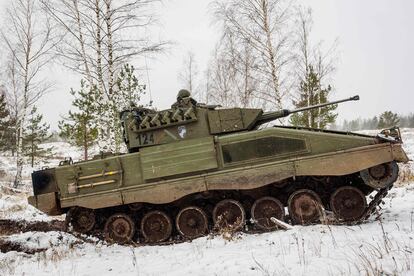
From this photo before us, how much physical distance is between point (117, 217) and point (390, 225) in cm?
560

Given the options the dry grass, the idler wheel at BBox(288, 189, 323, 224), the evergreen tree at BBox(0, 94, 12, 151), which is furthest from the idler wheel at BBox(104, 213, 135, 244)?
the evergreen tree at BBox(0, 94, 12, 151)

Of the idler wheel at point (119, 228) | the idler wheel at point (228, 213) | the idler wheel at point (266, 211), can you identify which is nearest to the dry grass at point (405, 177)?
the idler wheel at point (266, 211)

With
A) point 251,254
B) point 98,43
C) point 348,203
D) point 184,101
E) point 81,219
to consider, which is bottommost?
point 251,254

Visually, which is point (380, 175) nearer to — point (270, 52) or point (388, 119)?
point (270, 52)

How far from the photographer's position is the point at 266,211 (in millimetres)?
8023

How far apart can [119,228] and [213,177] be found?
253 centimetres

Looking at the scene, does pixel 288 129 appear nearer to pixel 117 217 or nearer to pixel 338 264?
pixel 338 264

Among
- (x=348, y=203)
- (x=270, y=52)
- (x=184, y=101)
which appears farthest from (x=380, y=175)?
(x=270, y=52)

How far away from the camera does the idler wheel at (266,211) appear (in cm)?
794

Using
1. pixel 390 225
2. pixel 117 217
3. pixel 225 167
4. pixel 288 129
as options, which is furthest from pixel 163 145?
pixel 390 225

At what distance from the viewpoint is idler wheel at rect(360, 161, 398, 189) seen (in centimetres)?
743

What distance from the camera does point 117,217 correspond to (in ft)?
28.9

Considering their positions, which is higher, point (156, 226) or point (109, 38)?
point (109, 38)

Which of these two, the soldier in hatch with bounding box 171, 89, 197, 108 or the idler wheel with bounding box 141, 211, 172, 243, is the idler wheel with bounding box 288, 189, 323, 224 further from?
the soldier in hatch with bounding box 171, 89, 197, 108
